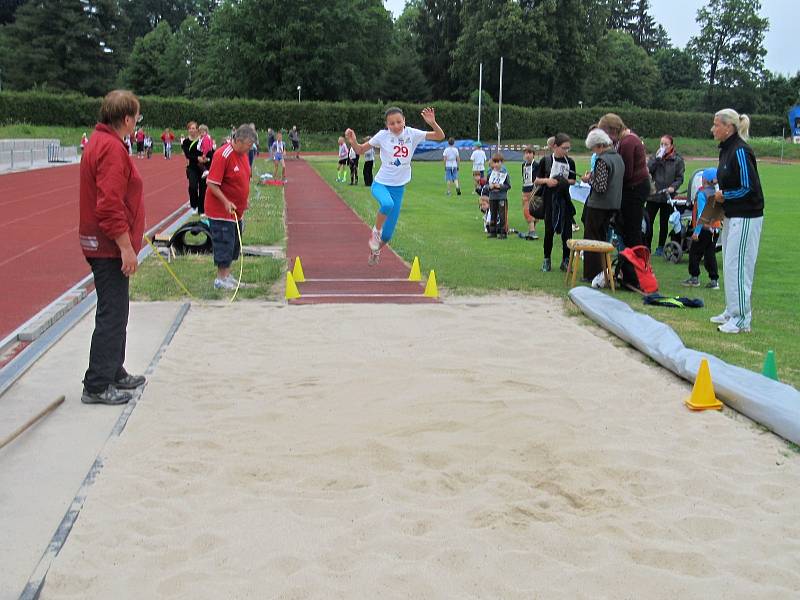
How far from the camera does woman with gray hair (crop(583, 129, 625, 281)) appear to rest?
10289 mm

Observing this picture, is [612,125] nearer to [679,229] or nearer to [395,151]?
[395,151]

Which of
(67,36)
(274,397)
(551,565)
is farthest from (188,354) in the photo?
(67,36)

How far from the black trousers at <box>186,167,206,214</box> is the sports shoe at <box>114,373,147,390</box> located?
39.2 ft

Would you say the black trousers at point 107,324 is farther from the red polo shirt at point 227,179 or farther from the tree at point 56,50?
the tree at point 56,50

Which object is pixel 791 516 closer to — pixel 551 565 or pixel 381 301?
pixel 551 565

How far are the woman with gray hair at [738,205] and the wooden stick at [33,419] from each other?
5.86 m

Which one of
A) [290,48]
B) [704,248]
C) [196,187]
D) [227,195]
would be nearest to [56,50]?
[290,48]

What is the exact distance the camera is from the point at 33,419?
5.39m

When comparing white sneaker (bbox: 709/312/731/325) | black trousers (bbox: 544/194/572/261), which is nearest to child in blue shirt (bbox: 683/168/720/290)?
black trousers (bbox: 544/194/572/261)

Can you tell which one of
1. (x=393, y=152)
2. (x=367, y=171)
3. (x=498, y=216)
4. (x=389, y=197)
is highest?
(x=393, y=152)

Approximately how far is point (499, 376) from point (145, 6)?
415ft

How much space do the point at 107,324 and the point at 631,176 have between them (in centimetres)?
700

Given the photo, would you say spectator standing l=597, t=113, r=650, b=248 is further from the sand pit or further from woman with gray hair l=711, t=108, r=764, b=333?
the sand pit

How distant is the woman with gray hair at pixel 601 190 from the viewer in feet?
33.8
